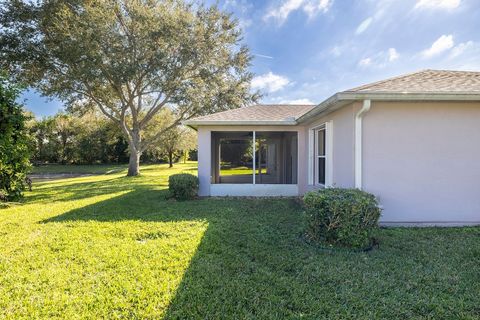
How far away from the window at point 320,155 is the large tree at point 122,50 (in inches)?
400

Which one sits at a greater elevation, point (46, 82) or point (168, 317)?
point (46, 82)

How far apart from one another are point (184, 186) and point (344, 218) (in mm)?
5473

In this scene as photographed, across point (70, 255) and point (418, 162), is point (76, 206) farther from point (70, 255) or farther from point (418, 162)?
point (418, 162)

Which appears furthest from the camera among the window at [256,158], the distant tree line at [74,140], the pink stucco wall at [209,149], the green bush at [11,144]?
the distant tree line at [74,140]

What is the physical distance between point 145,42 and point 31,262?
43.7 feet

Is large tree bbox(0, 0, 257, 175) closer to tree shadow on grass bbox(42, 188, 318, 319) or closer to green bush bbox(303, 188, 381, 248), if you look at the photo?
tree shadow on grass bbox(42, 188, 318, 319)

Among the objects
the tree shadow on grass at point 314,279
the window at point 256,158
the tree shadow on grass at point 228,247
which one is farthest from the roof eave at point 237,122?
the tree shadow on grass at point 314,279

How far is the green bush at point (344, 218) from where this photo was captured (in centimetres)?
410

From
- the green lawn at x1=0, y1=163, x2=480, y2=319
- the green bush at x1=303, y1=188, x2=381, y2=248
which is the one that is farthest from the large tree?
the green bush at x1=303, y1=188, x2=381, y2=248

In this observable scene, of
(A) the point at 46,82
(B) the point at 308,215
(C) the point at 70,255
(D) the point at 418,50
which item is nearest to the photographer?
(C) the point at 70,255

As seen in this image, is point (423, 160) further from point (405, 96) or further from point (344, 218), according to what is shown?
point (344, 218)

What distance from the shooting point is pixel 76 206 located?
25.1ft

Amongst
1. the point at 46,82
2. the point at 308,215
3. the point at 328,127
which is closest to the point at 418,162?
the point at 328,127

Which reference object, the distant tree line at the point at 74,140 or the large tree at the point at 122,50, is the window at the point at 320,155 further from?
the distant tree line at the point at 74,140
